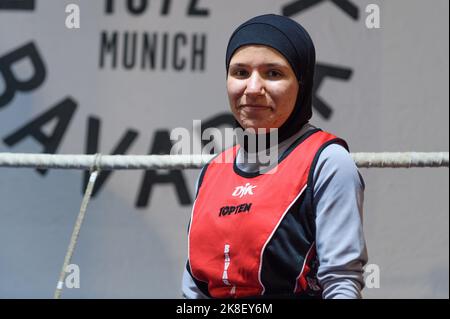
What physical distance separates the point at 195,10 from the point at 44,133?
2.41 feet

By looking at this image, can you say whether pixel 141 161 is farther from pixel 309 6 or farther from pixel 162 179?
pixel 309 6

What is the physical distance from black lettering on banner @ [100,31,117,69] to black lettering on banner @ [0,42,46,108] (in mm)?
233

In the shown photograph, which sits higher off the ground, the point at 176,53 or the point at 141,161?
the point at 176,53

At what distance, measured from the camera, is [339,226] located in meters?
1.78

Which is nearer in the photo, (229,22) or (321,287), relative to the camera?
(321,287)

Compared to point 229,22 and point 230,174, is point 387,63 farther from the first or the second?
point 230,174

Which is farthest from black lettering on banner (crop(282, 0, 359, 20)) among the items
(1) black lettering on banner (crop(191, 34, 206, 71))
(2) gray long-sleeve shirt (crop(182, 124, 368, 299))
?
(2) gray long-sleeve shirt (crop(182, 124, 368, 299))

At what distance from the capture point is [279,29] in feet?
6.25

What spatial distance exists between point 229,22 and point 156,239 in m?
0.86

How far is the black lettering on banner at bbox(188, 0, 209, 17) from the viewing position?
347 cm

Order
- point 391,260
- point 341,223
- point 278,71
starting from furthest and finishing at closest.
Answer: point 391,260, point 278,71, point 341,223

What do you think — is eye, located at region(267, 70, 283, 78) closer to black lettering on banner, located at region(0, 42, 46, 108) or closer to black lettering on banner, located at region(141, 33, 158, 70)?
black lettering on banner, located at region(141, 33, 158, 70)

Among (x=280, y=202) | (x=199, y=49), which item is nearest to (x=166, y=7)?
(x=199, y=49)

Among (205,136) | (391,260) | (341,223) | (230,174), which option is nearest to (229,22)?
(205,136)
